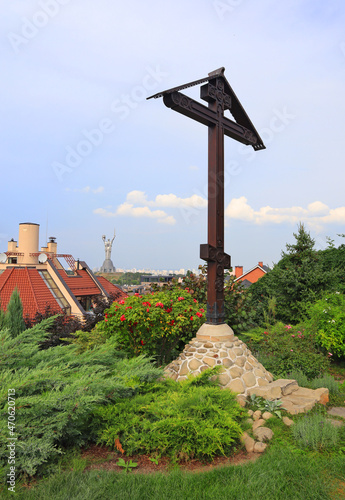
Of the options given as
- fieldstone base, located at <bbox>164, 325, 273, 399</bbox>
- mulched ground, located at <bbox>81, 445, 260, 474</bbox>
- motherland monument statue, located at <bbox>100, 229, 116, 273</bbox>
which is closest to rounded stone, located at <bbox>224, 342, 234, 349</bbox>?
fieldstone base, located at <bbox>164, 325, 273, 399</bbox>

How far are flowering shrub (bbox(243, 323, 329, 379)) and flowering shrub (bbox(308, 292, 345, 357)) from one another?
0.35 meters

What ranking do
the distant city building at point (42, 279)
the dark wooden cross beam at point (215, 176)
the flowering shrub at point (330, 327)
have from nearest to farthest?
1. the dark wooden cross beam at point (215, 176)
2. the flowering shrub at point (330, 327)
3. the distant city building at point (42, 279)

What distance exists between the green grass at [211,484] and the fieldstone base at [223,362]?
1.95 metres

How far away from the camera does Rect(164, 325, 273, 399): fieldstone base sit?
18.7 ft

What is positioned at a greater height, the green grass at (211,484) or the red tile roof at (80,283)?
the red tile roof at (80,283)

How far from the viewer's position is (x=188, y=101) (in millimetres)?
6137

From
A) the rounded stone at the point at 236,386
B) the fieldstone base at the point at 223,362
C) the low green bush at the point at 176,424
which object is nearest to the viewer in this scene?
the low green bush at the point at 176,424

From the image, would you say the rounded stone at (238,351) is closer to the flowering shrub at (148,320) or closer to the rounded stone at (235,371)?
the rounded stone at (235,371)

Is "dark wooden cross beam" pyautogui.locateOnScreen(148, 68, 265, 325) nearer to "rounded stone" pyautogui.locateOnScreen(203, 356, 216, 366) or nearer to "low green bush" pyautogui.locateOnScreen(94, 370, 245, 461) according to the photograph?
"rounded stone" pyautogui.locateOnScreen(203, 356, 216, 366)

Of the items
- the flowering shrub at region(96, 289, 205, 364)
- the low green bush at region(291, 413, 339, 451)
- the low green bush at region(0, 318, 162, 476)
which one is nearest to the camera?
the low green bush at region(0, 318, 162, 476)

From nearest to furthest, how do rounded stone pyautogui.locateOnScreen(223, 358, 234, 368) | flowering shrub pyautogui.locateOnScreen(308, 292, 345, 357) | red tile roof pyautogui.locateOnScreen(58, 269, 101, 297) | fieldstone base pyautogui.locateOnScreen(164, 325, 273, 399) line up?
fieldstone base pyautogui.locateOnScreen(164, 325, 273, 399), rounded stone pyautogui.locateOnScreen(223, 358, 234, 368), flowering shrub pyautogui.locateOnScreen(308, 292, 345, 357), red tile roof pyautogui.locateOnScreen(58, 269, 101, 297)

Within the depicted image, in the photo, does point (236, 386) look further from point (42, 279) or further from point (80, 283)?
point (80, 283)

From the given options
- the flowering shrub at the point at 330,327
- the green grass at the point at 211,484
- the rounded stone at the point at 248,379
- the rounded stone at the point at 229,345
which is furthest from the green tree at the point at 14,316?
the flowering shrub at the point at 330,327

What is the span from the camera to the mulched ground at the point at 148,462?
3.66 metres
